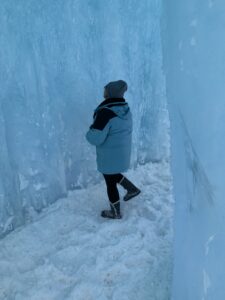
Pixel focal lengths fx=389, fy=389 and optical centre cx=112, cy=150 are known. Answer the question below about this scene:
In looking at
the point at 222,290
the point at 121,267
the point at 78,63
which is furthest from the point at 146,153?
the point at 222,290

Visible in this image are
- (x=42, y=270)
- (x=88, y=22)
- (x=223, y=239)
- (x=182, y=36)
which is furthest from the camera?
(x=88, y=22)

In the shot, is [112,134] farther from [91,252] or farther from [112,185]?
[91,252]

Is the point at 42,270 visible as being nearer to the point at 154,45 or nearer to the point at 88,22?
the point at 88,22

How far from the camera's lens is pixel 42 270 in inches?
104

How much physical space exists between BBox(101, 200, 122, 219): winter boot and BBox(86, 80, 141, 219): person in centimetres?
5

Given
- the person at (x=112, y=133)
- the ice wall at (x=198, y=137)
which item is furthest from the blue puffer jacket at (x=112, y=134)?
the ice wall at (x=198, y=137)

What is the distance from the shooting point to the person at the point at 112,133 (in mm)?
2850

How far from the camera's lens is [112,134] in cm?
292

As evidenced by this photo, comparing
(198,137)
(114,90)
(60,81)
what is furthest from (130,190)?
(198,137)

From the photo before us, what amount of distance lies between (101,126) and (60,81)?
0.62 metres

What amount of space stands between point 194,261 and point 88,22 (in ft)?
7.45

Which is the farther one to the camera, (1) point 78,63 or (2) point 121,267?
(1) point 78,63

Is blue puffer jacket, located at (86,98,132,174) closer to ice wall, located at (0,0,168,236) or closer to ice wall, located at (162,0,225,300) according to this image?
ice wall, located at (0,0,168,236)

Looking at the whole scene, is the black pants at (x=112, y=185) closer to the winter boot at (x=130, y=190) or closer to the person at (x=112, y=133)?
the person at (x=112, y=133)
